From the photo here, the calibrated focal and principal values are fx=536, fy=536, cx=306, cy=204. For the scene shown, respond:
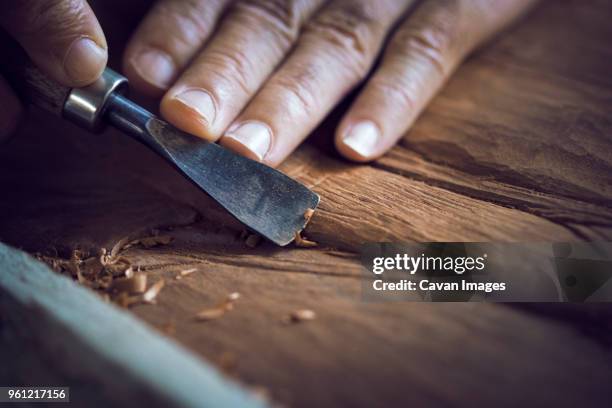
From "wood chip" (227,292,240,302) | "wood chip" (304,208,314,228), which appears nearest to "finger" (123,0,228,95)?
"wood chip" (304,208,314,228)

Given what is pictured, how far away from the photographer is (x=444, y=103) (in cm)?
151

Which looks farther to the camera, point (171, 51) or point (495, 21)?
point (495, 21)

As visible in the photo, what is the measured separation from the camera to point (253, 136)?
1250 mm

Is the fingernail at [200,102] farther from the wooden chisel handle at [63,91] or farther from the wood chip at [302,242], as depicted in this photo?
the wood chip at [302,242]

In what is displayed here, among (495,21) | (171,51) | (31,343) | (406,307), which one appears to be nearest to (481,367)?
(406,307)

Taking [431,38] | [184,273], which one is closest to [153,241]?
[184,273]

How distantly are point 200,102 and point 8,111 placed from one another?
45 centimetres

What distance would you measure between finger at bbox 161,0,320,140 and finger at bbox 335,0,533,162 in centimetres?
26

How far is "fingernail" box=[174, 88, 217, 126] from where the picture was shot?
1.20 meters

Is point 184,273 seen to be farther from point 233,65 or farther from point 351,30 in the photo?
point 351,30

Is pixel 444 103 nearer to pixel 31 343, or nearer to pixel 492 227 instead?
pixel 492 227

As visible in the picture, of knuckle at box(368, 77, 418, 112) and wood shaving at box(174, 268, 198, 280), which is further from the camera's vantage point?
knuckle at box(368, 77, 418, 112)

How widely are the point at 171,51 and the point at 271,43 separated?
27 cm

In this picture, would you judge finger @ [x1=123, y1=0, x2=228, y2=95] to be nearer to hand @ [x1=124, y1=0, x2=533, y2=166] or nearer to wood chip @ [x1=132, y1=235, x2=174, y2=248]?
hand @ [x1=124, y1=0, x2=533, y2=166]
